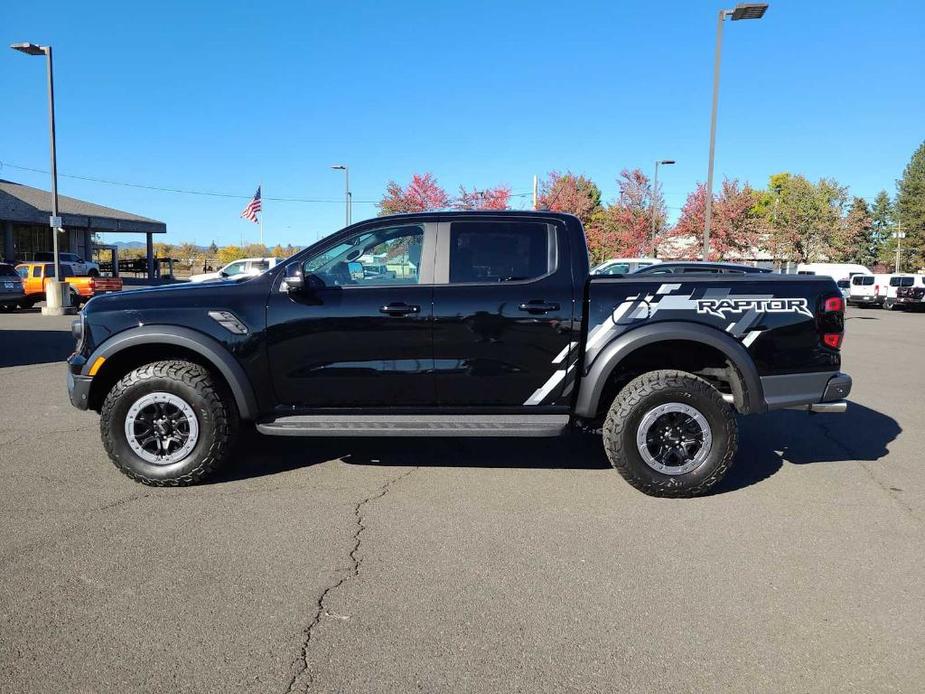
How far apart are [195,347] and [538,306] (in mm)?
2349

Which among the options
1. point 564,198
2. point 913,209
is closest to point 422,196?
point 564,198

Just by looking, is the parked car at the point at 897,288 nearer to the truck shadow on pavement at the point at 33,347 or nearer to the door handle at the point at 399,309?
the door handle at the point at 399,309

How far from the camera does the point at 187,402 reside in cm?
455

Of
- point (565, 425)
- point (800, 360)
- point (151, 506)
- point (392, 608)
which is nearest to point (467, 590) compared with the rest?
point (392, 608)

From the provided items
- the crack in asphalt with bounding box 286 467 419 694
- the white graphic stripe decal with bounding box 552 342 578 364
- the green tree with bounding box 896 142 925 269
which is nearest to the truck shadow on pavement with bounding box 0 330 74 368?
the crack in asphalt with bounding box 286 467 419 694

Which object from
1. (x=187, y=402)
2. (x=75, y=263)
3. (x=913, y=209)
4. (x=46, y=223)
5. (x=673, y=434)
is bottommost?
(x=673, y=434)

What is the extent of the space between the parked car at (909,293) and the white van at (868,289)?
0.69 meters

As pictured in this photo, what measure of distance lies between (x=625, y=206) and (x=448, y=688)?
41.7 m

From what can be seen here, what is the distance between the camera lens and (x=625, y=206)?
4159 cm

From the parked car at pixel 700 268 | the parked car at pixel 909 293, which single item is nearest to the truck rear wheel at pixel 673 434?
the parked car at pixel 700 268

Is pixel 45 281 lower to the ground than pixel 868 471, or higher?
higher

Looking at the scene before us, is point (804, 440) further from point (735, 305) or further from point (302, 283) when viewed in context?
point (302, 283)

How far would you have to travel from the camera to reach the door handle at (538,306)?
4.49m

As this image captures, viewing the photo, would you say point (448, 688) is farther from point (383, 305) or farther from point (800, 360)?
point (800, 360)
